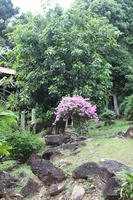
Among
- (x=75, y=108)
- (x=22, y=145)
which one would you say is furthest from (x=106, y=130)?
(x=22, y=145)

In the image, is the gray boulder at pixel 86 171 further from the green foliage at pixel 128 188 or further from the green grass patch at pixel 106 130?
the green grass patch at pixel 106 130

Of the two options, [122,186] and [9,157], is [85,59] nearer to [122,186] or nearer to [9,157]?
[9,157]

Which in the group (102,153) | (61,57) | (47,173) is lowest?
(47,173)

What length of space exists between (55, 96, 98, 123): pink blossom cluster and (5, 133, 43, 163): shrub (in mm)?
1401

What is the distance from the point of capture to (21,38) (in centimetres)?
755

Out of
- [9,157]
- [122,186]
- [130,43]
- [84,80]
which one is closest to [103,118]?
[84,80]

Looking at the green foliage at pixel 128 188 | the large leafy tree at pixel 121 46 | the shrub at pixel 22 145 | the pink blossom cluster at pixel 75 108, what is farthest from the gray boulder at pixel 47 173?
the large leafy tree at pixel 121 46

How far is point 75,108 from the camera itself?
248 inches

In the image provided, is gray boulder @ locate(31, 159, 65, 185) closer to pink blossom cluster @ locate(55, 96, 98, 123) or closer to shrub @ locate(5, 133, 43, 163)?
shrub @ locate(5, 133, 43, 163)

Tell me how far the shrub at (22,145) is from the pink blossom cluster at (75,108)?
4.60 feet

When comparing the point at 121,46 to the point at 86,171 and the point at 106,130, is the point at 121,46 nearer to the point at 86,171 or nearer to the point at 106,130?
the point at 106,130

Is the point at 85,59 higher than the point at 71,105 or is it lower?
higher

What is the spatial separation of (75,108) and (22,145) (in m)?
1.91

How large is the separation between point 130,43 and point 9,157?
35.0ft
